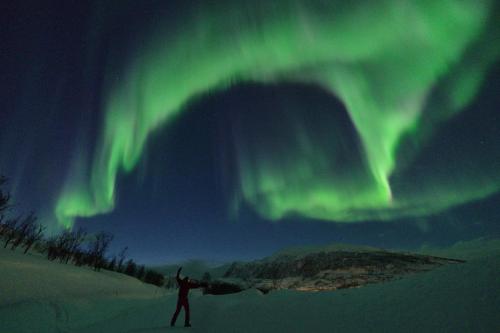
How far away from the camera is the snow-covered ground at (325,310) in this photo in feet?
21.0

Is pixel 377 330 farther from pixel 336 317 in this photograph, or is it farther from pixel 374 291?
pixel 374 291

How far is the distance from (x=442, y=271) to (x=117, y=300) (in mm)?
21068

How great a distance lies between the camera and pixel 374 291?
9602 millimetres

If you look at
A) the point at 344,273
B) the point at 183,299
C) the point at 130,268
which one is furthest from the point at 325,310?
the point at 130,268

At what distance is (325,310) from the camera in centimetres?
970

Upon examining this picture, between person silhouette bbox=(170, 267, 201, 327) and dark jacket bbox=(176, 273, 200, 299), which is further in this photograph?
dark jacket bbox=(176, 273, 200, 299)

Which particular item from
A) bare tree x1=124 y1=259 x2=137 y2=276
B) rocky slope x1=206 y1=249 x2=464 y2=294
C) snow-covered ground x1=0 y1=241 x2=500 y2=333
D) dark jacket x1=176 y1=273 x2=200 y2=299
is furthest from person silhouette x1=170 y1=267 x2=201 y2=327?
bare tree x1=124 y1=259 x2=137 y2=276

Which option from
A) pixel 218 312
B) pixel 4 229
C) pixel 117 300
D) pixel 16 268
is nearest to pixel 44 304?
pixel 117 300

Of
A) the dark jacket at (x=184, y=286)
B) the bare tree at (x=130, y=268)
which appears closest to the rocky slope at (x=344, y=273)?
the dark jacket at (x=184, y=286)

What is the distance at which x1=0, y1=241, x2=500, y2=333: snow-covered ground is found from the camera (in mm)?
6410

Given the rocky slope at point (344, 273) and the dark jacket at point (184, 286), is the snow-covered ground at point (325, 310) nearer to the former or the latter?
the dark jacket at point (184, 286)

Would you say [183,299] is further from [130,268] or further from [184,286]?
[130,268]

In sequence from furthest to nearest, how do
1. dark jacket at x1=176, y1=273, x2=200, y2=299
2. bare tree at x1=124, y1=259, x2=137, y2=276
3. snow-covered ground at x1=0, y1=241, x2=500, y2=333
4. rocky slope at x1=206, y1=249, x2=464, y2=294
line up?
bare tree at x1=124, y1=259, x2=137, y2=276, rocky slope at x1=206, y1=249, x2=464, y2=294, dark jacket at x1=176, y1=273, x2=200, y2=299, snow-covered ground at x1=0, y1=241, x2=500, y2=333

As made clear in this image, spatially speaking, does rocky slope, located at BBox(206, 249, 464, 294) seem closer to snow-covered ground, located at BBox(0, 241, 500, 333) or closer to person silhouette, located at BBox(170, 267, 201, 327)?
snow-covered ground, located at BBox(0, 241, 500, 333)
